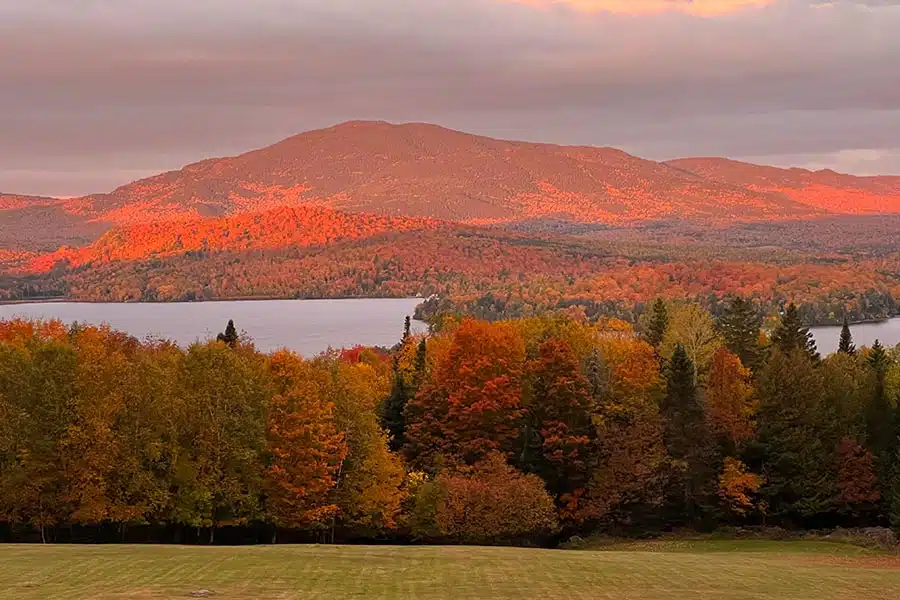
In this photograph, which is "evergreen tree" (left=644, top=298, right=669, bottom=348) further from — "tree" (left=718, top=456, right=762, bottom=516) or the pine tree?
"tree" (left=718, top=456, right=762, bottom=516)

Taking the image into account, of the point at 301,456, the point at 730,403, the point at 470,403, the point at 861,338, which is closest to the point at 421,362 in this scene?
the point at 470,403

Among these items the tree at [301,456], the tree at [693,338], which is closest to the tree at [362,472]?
the tree at [301,456]

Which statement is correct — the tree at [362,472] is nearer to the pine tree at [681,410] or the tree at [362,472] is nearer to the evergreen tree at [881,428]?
the pine tree at [681,410]

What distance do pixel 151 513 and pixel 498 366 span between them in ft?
77.9

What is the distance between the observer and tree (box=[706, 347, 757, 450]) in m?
63.6

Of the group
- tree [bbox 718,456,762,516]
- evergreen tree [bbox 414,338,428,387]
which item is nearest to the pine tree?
tree [bbox 718,456,762,516]

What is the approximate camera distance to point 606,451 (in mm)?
61375

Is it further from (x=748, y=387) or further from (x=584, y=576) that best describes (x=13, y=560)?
(x=748, y=387)

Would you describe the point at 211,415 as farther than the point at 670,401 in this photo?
No

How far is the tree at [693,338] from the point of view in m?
74.6

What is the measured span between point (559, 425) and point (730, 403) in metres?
11.0

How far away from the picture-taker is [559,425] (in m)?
62.1

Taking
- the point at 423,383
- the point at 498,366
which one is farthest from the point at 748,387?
the point at 423,383

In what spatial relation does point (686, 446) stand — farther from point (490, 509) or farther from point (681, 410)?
point (490, 509)
